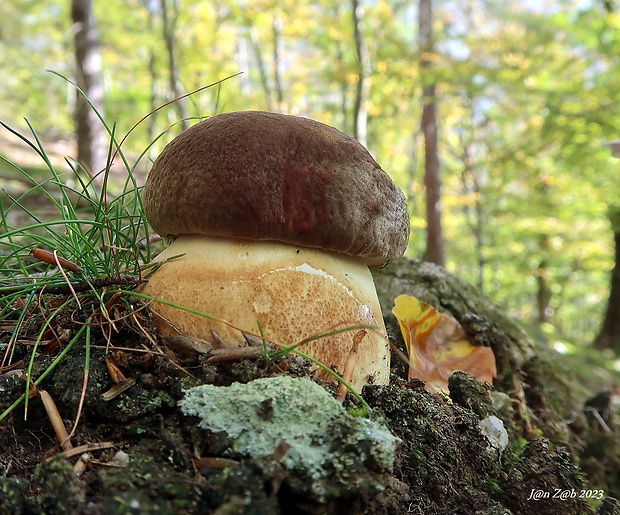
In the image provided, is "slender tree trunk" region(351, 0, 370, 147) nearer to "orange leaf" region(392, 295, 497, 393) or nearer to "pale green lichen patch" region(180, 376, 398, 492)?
"orange leaf" region(392, 295, 497, 393)

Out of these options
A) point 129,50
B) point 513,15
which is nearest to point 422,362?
point 129,50

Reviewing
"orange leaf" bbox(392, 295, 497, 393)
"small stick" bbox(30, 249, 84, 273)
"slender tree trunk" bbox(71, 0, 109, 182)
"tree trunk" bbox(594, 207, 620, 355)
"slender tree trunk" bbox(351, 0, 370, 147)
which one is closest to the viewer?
"small stick" bbox(30, 249, 84, 273)

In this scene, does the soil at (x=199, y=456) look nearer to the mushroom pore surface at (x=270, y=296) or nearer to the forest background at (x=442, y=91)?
the mushroom pore surface at (x=270, y=296)

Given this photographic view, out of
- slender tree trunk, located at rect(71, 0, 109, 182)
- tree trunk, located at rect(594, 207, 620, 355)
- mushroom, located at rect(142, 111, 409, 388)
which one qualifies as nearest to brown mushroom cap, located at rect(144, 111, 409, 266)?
mushroom, located at rect(142, 111, 409, 388)

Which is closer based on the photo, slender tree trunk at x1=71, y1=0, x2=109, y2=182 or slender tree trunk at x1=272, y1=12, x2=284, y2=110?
slender tree trunk at x1=71, y1=0, x2=109, y2=182

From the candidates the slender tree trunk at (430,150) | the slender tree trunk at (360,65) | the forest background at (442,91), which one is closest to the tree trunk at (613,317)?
the forest background at (442,91)

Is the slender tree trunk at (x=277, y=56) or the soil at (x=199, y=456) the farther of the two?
the slender tree trunk at (x=277, y=56)
